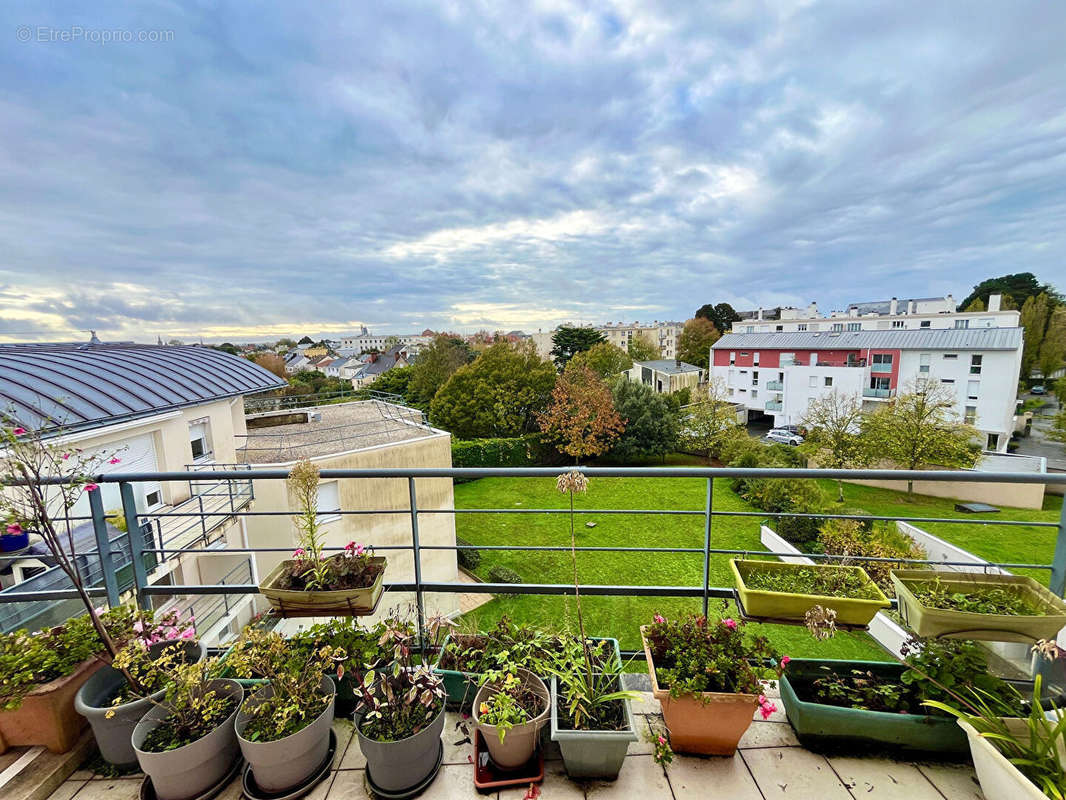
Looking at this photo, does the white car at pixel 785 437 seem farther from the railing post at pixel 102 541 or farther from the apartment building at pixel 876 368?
the railing post at pixel 102 541

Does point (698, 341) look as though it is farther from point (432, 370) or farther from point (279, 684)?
point (279, 684)

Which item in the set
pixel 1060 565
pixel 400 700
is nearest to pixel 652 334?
pixel 1060 565

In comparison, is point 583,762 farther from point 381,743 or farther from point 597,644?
point 381,743

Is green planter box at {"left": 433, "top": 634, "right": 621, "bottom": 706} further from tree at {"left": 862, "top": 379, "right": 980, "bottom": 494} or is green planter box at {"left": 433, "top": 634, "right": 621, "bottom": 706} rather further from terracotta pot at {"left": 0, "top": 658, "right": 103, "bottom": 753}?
tree at {"left": 862, "top": 379, "right": 980, "bottom": 494}

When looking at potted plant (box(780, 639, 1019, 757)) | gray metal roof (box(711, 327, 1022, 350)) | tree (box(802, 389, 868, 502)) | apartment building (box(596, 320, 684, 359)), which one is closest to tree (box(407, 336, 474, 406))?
gray metal roof (box(711, 327, 1022, 350))

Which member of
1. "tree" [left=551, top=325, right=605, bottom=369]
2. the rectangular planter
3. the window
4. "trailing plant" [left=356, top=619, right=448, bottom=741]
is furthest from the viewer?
"tree" [left=551, top=325, right=605, bottom=369]

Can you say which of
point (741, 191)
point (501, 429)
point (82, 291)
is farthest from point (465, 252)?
point (82, 291)

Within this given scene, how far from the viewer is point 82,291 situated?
10.1 m

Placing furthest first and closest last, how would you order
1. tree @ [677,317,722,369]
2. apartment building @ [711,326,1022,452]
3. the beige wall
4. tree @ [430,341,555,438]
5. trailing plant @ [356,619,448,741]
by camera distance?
tree @ [677,317,722,369] → tree @ [430,341,555,438] → apartment building @ [711,326,1022,452] → the beige wall → trailing plant @ [356,619,448,741]

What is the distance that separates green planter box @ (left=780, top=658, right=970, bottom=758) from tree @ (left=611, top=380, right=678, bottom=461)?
19771 mm

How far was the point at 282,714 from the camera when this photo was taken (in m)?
1.57

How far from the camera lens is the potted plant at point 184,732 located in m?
1.51

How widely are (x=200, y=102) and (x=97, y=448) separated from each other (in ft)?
19.2

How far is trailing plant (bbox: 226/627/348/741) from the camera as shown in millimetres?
1586
